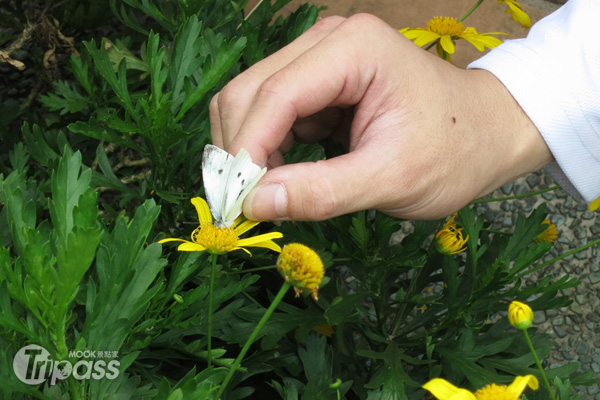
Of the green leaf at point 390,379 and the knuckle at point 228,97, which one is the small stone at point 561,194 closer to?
the green leaf at point 390,379

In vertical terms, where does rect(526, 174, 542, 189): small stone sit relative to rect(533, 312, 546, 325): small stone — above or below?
above

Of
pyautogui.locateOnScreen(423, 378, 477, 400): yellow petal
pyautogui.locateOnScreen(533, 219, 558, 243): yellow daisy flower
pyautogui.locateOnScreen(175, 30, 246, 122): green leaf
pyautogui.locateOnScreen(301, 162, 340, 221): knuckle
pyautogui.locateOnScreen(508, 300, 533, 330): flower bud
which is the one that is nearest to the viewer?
pyautogui.locateOnScreen(423, 378, 477, 400): yellow petal

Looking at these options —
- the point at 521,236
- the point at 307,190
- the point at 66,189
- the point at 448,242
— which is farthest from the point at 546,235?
the point at 66,189

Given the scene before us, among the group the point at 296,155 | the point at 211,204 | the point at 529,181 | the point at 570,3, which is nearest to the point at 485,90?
the point at 570,3

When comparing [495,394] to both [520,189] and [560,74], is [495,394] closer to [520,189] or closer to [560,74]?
[560,74]

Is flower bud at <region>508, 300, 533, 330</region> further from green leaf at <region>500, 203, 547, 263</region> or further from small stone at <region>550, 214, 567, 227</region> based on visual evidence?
small stone at <region>550, 214, 567, 227</region>

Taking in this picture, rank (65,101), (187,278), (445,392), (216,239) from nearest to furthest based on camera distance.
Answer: (445,392), (216,239), (187,278), (65,101)

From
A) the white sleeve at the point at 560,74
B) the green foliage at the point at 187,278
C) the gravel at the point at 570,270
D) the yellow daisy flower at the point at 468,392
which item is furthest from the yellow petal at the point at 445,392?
the gravel at the point at 570,270

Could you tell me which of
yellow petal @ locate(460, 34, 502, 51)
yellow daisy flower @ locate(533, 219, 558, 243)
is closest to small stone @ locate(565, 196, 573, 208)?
yellow daisy flower @ locate(533, 219, 558, 243)
